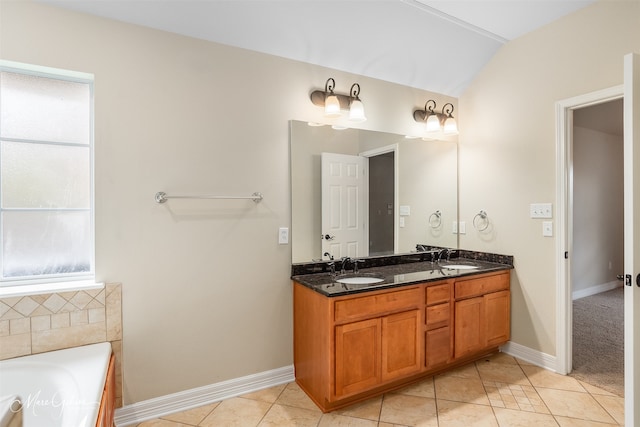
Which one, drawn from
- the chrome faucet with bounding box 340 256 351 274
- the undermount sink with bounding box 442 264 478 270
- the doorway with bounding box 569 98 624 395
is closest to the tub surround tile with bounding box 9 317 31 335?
the chrome faucet with bounding box 340 256 351 274

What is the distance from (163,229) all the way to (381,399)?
5.96ft

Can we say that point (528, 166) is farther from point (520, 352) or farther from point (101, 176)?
point (101, 176)

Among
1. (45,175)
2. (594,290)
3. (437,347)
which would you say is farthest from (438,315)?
(594,290)

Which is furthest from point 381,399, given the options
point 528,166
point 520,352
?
point 528,166

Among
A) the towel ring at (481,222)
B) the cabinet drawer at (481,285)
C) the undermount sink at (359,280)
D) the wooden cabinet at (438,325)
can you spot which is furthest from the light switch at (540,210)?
the undermount sink at (359,280)

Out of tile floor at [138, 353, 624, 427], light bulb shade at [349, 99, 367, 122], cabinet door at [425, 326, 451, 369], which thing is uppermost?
light bulb shade at [349, 99, 367, 122]

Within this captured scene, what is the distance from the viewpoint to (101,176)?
6.59 ft

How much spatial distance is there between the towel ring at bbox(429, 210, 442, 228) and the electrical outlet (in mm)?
1484

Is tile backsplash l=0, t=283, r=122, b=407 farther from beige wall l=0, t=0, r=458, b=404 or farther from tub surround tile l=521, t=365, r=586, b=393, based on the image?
tub surround tile l=521, t=365, r=586, b=393

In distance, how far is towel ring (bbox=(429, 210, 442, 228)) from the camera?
3287mm

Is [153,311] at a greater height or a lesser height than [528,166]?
lesser

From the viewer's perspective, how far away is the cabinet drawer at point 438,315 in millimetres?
2482

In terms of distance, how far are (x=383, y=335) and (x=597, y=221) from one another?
4.68m

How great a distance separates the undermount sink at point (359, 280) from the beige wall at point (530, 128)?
1368 millimetres
